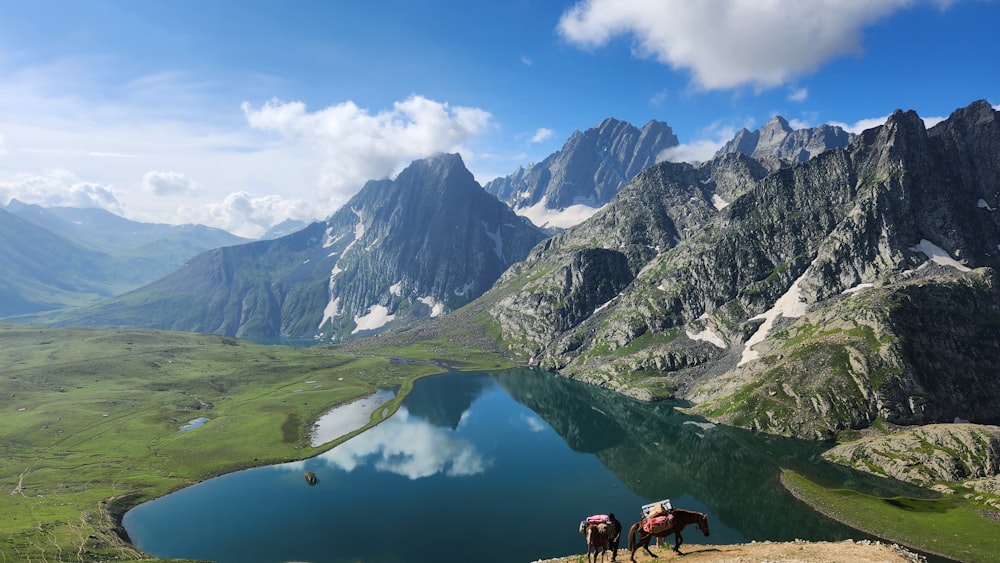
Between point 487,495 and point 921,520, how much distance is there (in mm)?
83419

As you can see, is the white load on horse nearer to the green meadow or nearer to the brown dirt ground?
the brown dirt ground

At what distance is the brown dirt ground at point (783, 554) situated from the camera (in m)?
33.6

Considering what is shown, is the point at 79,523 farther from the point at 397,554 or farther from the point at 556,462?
the point at 556,462

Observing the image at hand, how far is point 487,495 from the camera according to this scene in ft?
355

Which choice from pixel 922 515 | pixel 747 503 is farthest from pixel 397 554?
pixel 922 515

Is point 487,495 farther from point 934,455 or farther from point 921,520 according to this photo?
point 934,455

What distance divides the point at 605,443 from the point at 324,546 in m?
91.4

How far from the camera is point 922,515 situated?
296 ft

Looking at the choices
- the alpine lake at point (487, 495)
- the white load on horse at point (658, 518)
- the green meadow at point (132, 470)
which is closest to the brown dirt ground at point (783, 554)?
the white load on horse at point (658, 518)

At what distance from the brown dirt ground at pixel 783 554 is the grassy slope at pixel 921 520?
205 feet

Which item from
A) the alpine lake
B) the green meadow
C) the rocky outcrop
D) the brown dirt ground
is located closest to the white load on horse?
the brown dirt ground

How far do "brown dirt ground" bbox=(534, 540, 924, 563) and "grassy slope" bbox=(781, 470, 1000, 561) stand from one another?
6260 centimetres

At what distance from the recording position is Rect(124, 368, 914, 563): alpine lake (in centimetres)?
8675

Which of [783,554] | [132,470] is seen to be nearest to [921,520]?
[783,554]
